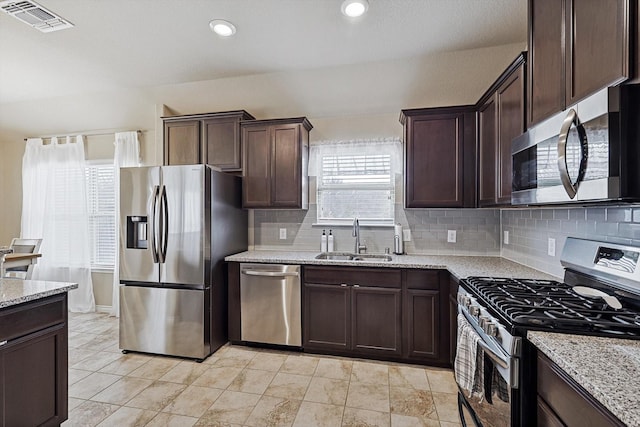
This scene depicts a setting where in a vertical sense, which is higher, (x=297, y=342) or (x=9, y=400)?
(x=9, y=400)

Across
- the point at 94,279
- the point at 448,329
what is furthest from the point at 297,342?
the point at 94,279

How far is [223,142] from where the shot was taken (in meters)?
3.48

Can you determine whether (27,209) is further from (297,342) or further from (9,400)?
(297,342)

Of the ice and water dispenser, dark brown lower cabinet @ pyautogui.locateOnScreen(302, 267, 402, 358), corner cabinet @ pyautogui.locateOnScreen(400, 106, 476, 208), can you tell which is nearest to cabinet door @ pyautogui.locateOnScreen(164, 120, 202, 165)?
the ice and water dispenser

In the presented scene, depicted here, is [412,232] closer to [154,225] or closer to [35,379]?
[154,225]

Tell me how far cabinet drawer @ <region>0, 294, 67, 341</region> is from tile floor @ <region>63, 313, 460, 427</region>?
2.56ft

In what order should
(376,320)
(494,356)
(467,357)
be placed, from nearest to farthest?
(494,356)
(467,357)
(376,320)

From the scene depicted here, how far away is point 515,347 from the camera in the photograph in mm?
1234

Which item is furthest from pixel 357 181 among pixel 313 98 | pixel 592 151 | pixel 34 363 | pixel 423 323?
pixel 34 363

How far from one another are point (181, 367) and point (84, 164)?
3.22m

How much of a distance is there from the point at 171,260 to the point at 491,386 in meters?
2.65

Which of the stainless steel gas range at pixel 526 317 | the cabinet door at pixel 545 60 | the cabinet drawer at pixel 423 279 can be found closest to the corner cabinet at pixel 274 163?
the cabinet drawer at pixel 423 279

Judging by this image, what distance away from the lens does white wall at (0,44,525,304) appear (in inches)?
117

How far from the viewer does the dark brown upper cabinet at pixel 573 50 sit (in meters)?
1.07
